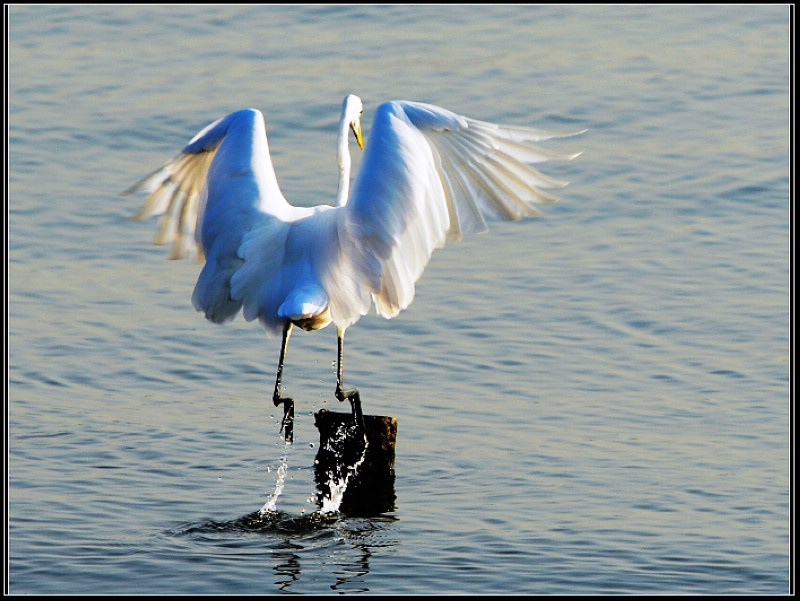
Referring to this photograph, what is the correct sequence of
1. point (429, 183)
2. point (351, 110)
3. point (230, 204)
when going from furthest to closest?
point (351, 110) < point (230, 204) < point (429, 183)

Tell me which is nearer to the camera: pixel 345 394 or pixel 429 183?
pixel 429 183

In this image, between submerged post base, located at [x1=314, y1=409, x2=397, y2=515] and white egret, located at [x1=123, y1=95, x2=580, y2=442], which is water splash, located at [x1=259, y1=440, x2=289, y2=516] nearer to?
submerged post base, located at [x1=314, y1=409, x2=397, y2=515]

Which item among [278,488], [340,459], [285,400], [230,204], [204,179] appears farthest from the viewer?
[204,179]

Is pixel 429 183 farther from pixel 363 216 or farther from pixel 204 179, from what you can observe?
pixel 204 179

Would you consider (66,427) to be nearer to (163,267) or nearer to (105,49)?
(163,267)

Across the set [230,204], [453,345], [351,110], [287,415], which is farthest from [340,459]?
[453,345]

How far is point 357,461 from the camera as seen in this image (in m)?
8.71

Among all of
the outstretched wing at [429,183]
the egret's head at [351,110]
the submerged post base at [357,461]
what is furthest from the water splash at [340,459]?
the egret's head at [351,110]

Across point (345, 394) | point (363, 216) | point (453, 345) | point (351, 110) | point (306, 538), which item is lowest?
point (306, 538)

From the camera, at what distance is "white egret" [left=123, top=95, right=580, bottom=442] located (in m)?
7.55

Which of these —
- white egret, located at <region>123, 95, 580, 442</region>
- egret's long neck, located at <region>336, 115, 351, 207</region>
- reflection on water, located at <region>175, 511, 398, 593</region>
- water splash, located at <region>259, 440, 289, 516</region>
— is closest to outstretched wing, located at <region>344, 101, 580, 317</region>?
white egret, located at <region>123, 95, 580, 442</region>

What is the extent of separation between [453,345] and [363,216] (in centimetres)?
408

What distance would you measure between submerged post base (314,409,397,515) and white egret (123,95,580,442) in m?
0.24

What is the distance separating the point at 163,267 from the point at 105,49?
26.0 feet
